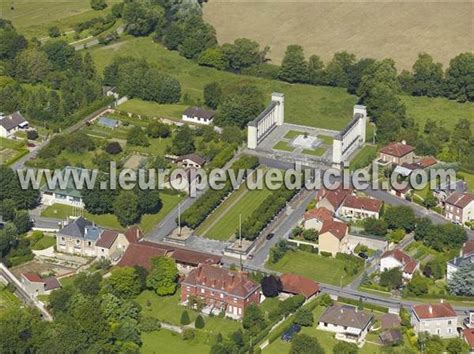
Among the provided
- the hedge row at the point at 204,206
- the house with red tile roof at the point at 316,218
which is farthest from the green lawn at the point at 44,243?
the house with red tile roof at the point at 316,218

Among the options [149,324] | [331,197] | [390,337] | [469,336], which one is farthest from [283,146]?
[469,336]

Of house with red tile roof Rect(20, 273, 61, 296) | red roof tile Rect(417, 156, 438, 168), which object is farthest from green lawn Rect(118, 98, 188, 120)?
house with red tile roof Rect(20, 273, 61, 296)

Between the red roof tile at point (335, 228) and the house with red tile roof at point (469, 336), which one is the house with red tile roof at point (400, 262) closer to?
the red roof tile at point (335, 228)

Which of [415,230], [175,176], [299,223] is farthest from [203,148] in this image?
[415,230]

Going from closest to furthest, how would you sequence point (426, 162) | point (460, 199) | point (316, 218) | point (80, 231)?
point (80, 231) → point (316, 218) → point (460, 199) → point (426, 162)

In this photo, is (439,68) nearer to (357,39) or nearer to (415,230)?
(357,39)

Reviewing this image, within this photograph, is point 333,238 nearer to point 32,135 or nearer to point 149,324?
point 149,324
